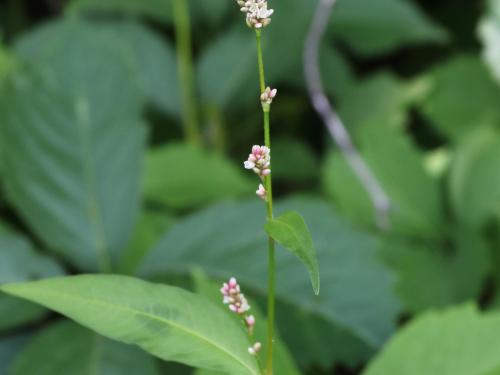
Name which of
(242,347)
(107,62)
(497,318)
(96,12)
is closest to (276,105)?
(96,12)

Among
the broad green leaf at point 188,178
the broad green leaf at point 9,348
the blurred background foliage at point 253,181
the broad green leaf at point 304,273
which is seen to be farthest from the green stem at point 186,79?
the broad green leaf at point 9,348

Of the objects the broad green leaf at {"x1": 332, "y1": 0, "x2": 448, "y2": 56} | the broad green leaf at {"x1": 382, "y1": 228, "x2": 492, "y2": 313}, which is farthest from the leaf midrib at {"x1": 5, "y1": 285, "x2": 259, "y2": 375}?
the broad green leaf at {"x1": 332, "y1": 0, "x2": 448, "y2": 56}

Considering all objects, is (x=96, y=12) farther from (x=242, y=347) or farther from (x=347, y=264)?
(x=242, y=347)

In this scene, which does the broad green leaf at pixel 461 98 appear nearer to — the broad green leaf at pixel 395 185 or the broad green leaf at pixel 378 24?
the broad green leaf at pixel 378 24

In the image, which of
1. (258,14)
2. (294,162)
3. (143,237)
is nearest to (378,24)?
(294,162)

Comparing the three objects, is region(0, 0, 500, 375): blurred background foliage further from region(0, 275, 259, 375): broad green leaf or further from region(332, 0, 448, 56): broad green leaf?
region(0, 275, 259, 375): broad green leaf

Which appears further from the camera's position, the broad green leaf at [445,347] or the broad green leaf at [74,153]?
the broad green leaf at [74,153]
